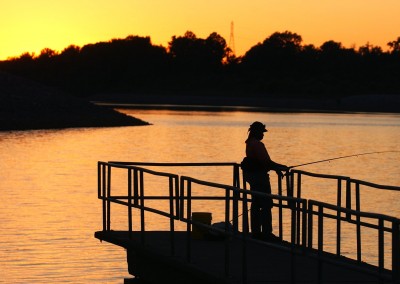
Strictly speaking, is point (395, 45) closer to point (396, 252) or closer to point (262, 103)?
point (262, 103)

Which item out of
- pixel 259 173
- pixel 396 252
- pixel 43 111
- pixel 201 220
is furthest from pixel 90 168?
pixel 43 111

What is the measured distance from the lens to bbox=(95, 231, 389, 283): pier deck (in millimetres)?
13375

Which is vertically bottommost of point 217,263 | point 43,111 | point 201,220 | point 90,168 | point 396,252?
point 90,168

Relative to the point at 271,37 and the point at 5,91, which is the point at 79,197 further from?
the point at 271,37

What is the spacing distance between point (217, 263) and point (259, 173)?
1.76m

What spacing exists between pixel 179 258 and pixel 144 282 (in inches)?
75.7

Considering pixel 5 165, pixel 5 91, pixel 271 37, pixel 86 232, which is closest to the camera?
pixel 86 232

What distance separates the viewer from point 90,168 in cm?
4728

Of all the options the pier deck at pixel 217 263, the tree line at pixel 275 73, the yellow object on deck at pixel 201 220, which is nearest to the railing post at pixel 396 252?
the pier deck at pixel 217 263

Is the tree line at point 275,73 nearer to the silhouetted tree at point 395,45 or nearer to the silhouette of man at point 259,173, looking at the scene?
the silhouetted tree at point 395,45

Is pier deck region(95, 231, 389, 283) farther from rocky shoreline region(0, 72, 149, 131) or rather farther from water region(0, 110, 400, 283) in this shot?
rocky shoreline region(0, 72, 149, 131)

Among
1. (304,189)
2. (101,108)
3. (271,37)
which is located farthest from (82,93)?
(304,189)

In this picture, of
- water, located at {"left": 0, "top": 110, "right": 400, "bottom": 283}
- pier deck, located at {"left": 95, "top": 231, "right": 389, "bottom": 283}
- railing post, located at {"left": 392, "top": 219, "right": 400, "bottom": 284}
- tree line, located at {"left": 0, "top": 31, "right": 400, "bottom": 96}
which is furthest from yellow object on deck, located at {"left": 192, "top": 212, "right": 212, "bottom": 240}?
tree line, located at {"left": 0, "top": 31, "right": 400, "bottom": 96}

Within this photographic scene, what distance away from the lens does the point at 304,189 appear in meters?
36.7
